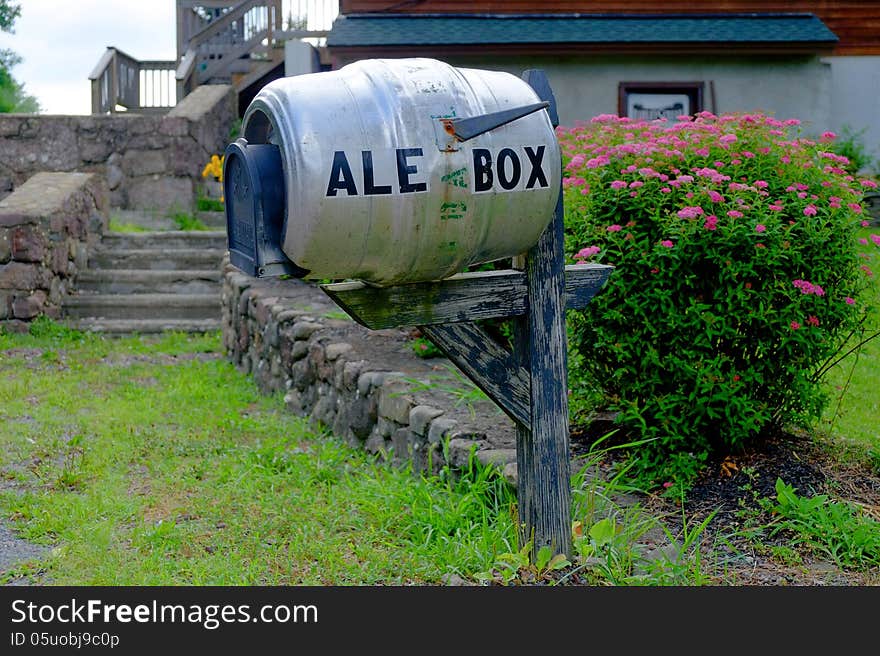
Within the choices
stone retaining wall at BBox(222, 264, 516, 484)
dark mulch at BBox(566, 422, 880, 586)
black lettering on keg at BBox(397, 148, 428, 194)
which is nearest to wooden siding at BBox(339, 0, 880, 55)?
stone retaining wall at BBox(222, 264, 516, 484)

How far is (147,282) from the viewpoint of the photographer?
402 inches

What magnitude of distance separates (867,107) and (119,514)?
12.6 meters

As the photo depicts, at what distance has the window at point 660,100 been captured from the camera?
511 inches

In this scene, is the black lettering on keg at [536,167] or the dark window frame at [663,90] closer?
the black lettering on keg at [536,167]

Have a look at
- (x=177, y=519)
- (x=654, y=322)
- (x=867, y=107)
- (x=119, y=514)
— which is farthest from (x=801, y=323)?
(x=867, y=107)

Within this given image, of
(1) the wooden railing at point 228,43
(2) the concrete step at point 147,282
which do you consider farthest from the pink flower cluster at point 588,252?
(1) the wooden railing at point 228,43

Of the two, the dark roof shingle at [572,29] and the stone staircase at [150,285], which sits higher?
the dark roof shingle at [572,29]

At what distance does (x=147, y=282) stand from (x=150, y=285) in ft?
0.16

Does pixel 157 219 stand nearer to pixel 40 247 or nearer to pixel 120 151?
pixel 120 151

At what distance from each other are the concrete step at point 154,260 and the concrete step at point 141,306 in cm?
63

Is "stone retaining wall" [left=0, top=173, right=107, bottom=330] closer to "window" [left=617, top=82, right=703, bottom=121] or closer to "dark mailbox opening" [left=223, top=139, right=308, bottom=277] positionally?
"window" [left=617, top=82, right=703, bottom=121]

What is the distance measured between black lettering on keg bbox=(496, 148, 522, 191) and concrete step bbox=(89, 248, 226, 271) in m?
8.01

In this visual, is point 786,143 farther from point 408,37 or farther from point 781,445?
point 408,37

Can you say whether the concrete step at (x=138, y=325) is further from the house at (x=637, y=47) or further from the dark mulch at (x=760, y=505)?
the dark mulch at (x=760, y=505)
